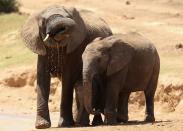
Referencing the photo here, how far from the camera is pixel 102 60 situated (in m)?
15.6

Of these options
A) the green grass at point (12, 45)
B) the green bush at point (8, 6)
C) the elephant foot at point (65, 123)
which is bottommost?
the elephant foot at point (65, 123)

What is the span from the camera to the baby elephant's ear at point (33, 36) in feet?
51.5

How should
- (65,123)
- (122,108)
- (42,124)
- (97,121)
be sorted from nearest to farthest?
(42,124) < (65,123) < (97,121) < (122,108)

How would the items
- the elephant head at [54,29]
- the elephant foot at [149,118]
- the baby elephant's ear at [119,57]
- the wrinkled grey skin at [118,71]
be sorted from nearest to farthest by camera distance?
→ the elephant head at [54,29] < the wrinkled grey skin at [118,71] < the baby elephant's ear at [119,57] < the elephant foot at [149,118]

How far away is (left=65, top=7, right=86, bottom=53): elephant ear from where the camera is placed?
1552 centimetres

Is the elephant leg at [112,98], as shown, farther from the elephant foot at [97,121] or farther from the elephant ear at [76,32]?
the elephant ear at [76,32]

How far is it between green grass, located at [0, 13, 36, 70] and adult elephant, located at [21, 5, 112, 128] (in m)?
9.23

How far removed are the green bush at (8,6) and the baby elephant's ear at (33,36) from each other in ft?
74.6

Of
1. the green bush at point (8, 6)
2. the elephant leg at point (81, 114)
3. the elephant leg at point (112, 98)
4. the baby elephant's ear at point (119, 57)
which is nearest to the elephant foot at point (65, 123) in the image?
the elephant leg at point (81, 114)

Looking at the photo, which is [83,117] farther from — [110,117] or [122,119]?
[122,119]

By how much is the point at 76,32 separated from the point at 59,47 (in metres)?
0.44

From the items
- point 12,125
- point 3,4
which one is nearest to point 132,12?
point 3,4

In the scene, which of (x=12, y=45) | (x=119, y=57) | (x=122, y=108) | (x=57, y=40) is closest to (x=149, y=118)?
(x=122, y=108)

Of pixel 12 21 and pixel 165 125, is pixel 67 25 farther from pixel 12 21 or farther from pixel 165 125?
pixel 12 21
